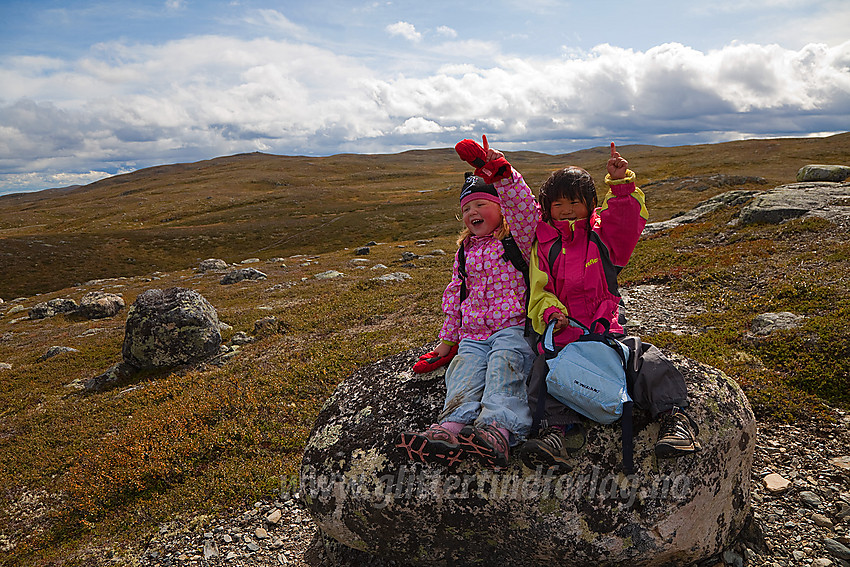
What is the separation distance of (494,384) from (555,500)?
4.76 ft

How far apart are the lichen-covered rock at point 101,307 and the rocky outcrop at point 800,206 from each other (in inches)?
1656

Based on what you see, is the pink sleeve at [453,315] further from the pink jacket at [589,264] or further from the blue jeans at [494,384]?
the pink jacket at [589,264]

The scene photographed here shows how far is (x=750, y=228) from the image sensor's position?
76.6 ft

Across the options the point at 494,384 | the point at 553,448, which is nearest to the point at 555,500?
the point at 553,448

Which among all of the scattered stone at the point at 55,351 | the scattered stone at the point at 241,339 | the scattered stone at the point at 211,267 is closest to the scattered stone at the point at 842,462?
the scattered stone at the point at 241,339

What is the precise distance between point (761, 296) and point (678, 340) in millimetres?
4294

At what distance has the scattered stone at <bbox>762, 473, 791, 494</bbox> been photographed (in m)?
6.66

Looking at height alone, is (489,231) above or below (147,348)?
above

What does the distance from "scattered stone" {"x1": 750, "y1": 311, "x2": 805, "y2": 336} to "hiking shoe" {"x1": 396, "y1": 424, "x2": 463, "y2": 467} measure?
10046 mm

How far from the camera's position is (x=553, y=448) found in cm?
496

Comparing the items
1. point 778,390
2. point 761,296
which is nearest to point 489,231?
point 778,390

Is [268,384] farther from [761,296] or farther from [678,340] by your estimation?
[761,296]

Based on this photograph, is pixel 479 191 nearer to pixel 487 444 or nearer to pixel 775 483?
pixel 487 444

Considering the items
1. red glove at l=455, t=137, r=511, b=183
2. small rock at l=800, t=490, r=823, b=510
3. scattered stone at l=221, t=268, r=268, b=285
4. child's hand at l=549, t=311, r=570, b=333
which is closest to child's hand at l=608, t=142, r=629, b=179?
red glove at l=455, t=137, r=511, b=183
